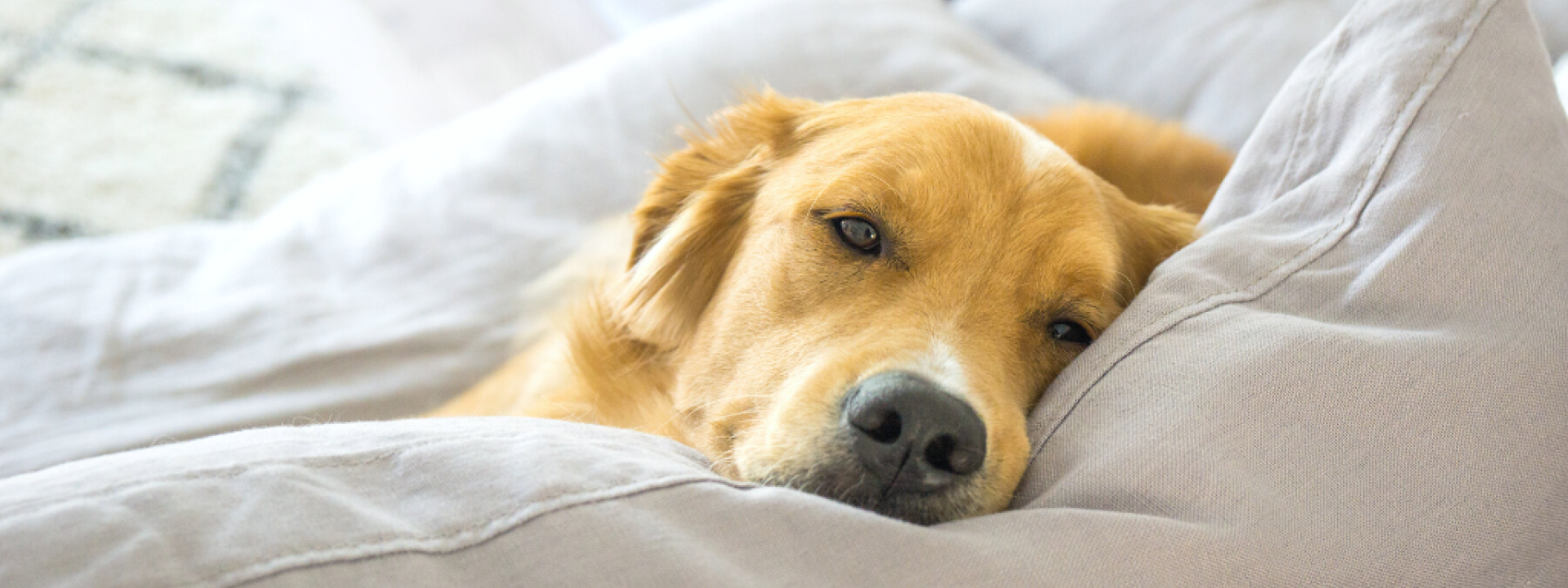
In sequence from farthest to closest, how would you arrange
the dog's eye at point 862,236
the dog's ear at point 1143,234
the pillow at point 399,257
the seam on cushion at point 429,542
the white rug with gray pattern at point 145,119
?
the white rug with gray pattern at point 145,119
the pillow at point 399,257
the dog's ear at point 1143,234
the dog's eye at point 862,236
the seam on cushion at point 429,542

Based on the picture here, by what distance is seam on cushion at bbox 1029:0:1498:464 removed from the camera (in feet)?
4.18

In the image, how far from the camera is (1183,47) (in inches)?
113

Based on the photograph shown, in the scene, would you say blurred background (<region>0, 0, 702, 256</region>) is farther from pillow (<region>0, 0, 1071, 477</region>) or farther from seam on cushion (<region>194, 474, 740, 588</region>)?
seam on cushion (<region>194, 474, 740, 588</region>)

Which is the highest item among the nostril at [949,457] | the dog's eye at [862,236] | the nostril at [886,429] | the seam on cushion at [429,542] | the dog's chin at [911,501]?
the seam on cushion at [429,542]

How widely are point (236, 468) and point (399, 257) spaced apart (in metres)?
1.73

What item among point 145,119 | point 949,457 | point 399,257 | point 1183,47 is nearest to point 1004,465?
point 949,457

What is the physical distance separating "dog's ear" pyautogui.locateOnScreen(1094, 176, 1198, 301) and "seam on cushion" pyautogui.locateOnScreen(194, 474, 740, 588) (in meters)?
1.11

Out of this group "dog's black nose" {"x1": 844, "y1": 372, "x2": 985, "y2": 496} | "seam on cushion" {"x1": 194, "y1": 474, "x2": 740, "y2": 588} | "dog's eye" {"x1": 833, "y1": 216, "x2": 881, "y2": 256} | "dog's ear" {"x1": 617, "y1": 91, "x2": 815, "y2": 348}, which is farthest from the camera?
"dog's ear" {"x1": 617, "y1": 91, "x2": 815, "y2": 348}

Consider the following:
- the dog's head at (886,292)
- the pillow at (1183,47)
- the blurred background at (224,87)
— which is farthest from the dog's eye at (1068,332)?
the blurred background at (224,87)

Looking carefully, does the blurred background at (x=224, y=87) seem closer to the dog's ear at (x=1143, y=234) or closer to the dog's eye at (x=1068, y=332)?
the dog's ear at (x=1143, y=234)

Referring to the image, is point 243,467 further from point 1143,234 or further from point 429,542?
point 1143,234

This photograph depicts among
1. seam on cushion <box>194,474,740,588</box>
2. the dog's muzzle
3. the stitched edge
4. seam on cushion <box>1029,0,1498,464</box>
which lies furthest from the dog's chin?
the stitched edge

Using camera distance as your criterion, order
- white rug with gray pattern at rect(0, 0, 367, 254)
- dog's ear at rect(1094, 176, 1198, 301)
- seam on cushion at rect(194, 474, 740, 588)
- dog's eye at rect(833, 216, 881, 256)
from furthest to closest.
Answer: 1. white rug with gray pattern at rect(0, 0, 367, 254)
2. dog's ear at rect(1094, 176, 1198, 301)
3. dog's eye at rect(833, 216, 881, 256)
4. seam on cushion at rect(194, 474, 740, 588)

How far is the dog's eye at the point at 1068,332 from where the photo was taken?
1.62 m
